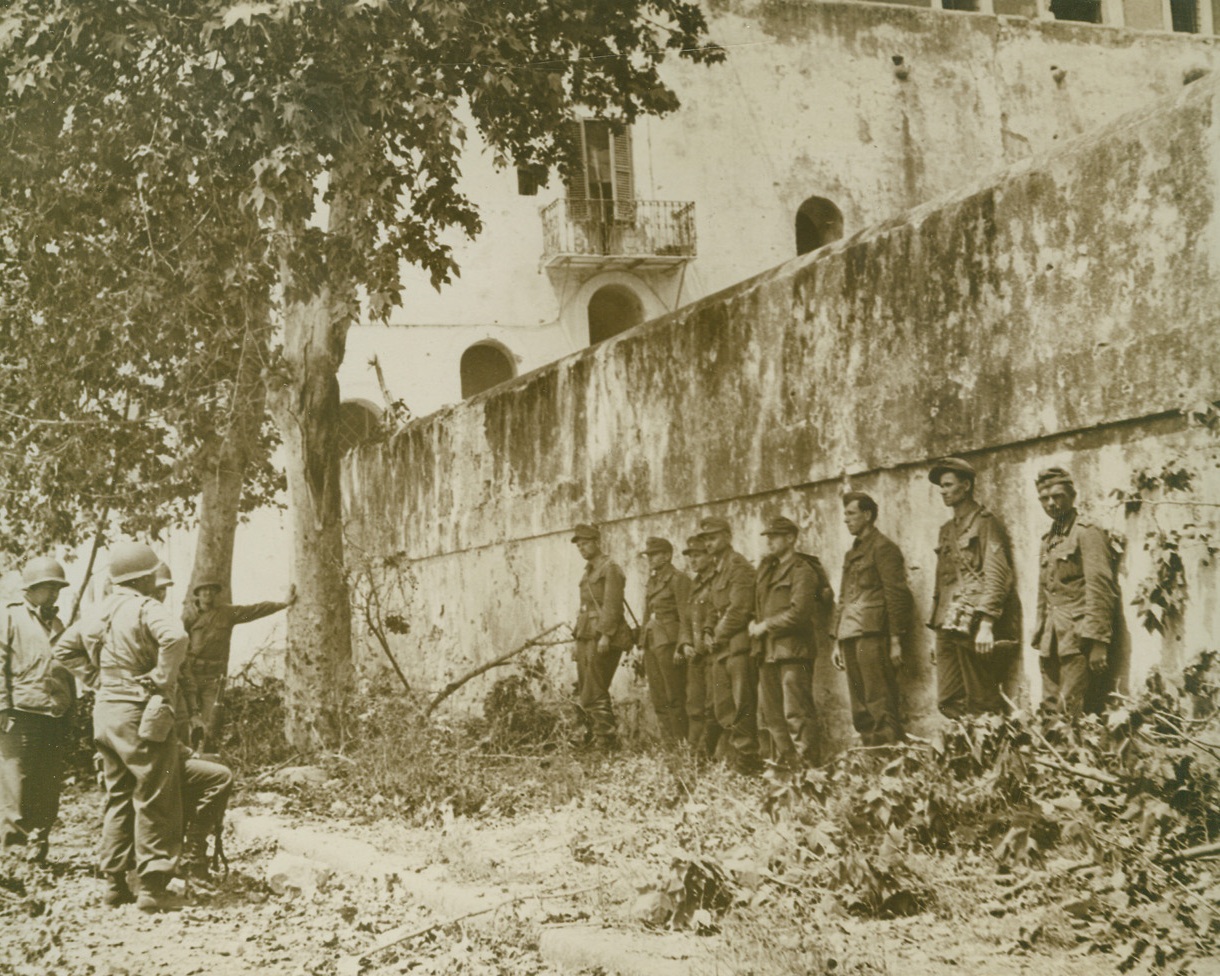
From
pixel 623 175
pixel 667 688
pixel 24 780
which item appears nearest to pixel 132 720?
pixel 24 780

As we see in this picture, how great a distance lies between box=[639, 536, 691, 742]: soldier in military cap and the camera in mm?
9867

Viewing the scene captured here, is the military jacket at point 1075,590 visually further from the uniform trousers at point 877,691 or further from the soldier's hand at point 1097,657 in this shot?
the uniform trousers at point 877,691

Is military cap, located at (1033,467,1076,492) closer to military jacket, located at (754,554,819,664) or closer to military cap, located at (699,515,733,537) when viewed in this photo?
military jacket, located at (754,554,819,664)

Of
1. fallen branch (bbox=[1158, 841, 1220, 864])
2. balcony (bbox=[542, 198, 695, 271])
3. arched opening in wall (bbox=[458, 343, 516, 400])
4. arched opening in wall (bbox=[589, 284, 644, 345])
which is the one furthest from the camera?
arched opening in wall (bbox=[458, 343, 516, 400])

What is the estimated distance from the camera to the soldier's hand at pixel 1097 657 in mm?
6426

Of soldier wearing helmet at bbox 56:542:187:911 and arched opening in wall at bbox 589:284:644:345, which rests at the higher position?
arched opening in wall at bbox 589:284:644:345

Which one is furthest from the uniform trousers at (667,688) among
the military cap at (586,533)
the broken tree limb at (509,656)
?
the broken tree limb at (509,656)

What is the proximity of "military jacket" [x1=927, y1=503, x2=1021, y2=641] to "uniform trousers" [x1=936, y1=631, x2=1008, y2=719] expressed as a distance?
0.45ft

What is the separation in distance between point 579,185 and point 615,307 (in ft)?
4.96

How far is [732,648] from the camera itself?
9062 mm

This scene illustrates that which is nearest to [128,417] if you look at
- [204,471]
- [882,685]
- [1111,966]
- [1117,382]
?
[204,471]

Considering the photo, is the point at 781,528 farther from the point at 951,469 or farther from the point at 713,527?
the point at 951,469

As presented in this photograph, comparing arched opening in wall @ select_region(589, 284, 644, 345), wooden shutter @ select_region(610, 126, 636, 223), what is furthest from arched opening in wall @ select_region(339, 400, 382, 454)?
wooden shutter @ select_region(610, 126, 636, 223)

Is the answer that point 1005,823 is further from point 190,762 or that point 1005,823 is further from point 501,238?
point 501,238
